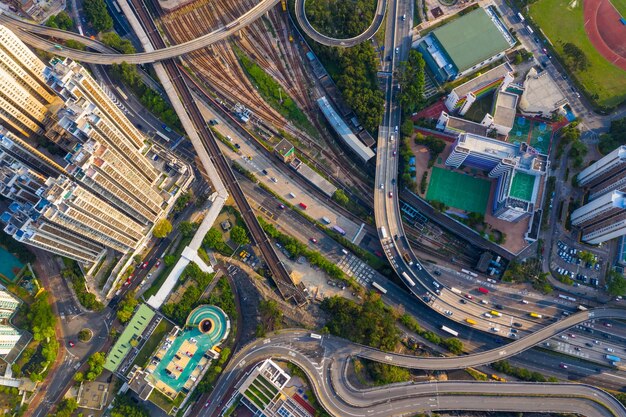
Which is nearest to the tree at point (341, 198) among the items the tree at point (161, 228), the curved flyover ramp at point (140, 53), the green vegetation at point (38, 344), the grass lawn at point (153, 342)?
the tree at point (161, 228)

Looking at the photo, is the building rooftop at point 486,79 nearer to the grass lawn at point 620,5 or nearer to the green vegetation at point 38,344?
the grass lawn at point 620,5

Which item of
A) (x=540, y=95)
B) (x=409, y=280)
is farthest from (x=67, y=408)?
(x=540, y=95)

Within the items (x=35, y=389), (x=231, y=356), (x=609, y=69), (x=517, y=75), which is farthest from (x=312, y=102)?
(x=35, y=389)

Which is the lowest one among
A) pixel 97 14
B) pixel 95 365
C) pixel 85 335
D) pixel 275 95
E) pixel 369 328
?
pixel 95 365

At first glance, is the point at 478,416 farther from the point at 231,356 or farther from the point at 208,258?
the point at 208,258

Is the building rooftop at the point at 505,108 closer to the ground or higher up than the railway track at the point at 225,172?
higher up

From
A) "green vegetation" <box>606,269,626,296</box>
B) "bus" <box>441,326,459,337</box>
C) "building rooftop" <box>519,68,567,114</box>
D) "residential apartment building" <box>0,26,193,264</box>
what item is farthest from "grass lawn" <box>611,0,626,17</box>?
"residential apartment building" <box>0,26,193,264</box>

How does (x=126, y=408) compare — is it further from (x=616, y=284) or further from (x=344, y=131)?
(x=616, y=284)
